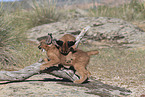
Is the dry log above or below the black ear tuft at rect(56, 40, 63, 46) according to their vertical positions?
below

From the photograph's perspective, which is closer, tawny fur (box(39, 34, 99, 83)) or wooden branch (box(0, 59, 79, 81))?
tawny fur (box(39, 34, 99, 83))

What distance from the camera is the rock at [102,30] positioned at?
8.09 m

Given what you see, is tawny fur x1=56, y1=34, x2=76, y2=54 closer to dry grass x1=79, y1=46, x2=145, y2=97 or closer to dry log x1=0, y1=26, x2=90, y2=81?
dry log x1=0, y1=26, x2=90, y2=81

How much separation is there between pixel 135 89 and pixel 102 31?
5021mm

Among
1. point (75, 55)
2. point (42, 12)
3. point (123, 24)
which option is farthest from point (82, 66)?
point (42, 12)

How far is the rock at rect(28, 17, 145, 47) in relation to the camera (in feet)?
26.6

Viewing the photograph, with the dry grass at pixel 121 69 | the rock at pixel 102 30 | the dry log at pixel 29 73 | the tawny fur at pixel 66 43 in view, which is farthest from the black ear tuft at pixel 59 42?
the rock at pixel 102 30

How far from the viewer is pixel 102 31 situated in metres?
8.39

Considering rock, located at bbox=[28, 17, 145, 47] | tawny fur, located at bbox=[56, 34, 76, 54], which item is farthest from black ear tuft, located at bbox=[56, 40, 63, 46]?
rock, located at bbox=[28, 17, 145, 47]

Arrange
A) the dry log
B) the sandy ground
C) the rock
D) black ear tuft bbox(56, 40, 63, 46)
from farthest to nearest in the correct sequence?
the rock → the dry log → the sandy ground → black ear tuft bbox(56, 40, 63, 46)

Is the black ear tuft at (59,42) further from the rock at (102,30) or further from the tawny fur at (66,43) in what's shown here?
the rock at (102,30)

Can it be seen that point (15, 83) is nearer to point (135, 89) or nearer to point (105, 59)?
point (135, 89)

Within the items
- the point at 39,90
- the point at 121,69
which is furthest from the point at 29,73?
the point at 121,69

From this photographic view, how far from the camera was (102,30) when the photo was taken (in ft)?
27.7
